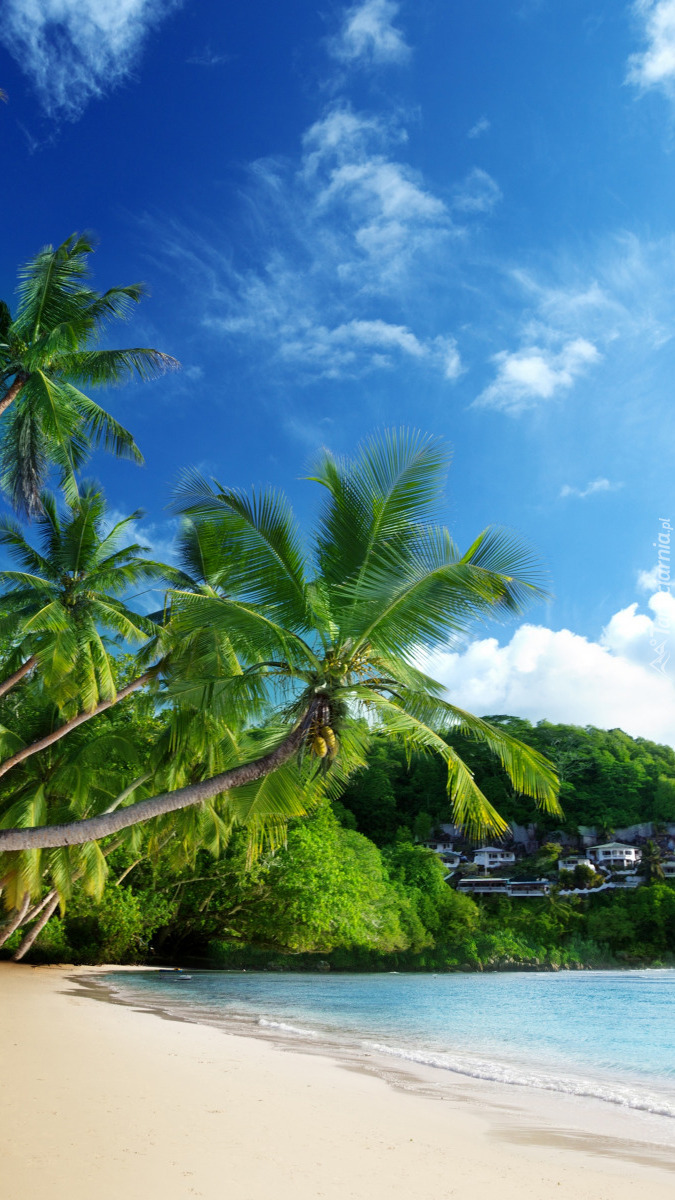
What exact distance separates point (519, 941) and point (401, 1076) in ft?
128

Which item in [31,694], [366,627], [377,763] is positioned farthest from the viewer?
[377,763]

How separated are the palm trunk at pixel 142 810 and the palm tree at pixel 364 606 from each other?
42 cm

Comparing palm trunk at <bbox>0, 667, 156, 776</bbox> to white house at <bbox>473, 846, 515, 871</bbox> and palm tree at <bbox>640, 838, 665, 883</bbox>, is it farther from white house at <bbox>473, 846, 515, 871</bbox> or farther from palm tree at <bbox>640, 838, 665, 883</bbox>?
white house at <bbox>473, 846, 515, 871</bbox>

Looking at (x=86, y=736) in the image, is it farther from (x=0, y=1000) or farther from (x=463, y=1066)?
(x=463, y=1066)

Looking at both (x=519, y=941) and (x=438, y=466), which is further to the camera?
(x=519, y=941)

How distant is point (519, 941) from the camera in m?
43.7

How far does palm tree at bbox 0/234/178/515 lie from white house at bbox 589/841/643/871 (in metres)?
47.6

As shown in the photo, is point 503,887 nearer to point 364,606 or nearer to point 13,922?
point 13,922

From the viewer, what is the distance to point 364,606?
21.7 feet

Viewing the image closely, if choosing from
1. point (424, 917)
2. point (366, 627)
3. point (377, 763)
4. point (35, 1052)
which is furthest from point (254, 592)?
point (377, 763)

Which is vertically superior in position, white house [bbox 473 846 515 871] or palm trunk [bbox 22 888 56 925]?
white house [bbox 473 846 515 871]

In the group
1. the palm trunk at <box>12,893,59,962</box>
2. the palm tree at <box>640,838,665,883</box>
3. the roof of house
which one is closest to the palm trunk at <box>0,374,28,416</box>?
the palm trunk at <box>12,893,59,962</box>

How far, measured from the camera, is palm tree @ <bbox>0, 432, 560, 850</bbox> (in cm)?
662

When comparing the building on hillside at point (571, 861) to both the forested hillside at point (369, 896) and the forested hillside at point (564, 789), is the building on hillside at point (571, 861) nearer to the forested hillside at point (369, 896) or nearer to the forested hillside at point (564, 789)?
the forested hillside at point (564, 789)
